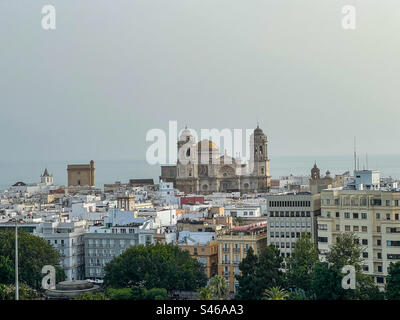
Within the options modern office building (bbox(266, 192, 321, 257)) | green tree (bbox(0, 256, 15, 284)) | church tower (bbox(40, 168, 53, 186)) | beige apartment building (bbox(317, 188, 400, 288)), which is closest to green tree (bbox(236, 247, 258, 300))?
beige apartment building (bbox(317, 188, 400, 288))

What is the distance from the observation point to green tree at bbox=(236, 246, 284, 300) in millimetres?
18391

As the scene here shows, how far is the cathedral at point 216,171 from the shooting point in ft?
202

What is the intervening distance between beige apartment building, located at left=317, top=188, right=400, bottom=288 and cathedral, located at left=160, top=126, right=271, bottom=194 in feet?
127

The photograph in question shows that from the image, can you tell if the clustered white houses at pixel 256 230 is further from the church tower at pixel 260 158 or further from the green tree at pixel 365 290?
the church tower at pixel 260 158

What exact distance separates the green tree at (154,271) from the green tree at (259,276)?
2646 millimetres

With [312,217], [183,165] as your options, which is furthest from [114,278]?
[183,165]

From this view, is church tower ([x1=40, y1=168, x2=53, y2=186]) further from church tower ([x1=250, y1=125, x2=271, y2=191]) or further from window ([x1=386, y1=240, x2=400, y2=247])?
window ([x1=386, y1=240, x2=400, y2=247])

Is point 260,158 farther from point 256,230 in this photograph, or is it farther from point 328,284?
point 328,284

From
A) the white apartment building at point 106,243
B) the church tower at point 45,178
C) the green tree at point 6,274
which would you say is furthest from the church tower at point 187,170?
the green tree at point 6,274

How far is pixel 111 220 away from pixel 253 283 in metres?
11.6

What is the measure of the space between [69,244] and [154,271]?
5.95m

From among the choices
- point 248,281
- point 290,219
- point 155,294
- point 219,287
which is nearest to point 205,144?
point 290,219
